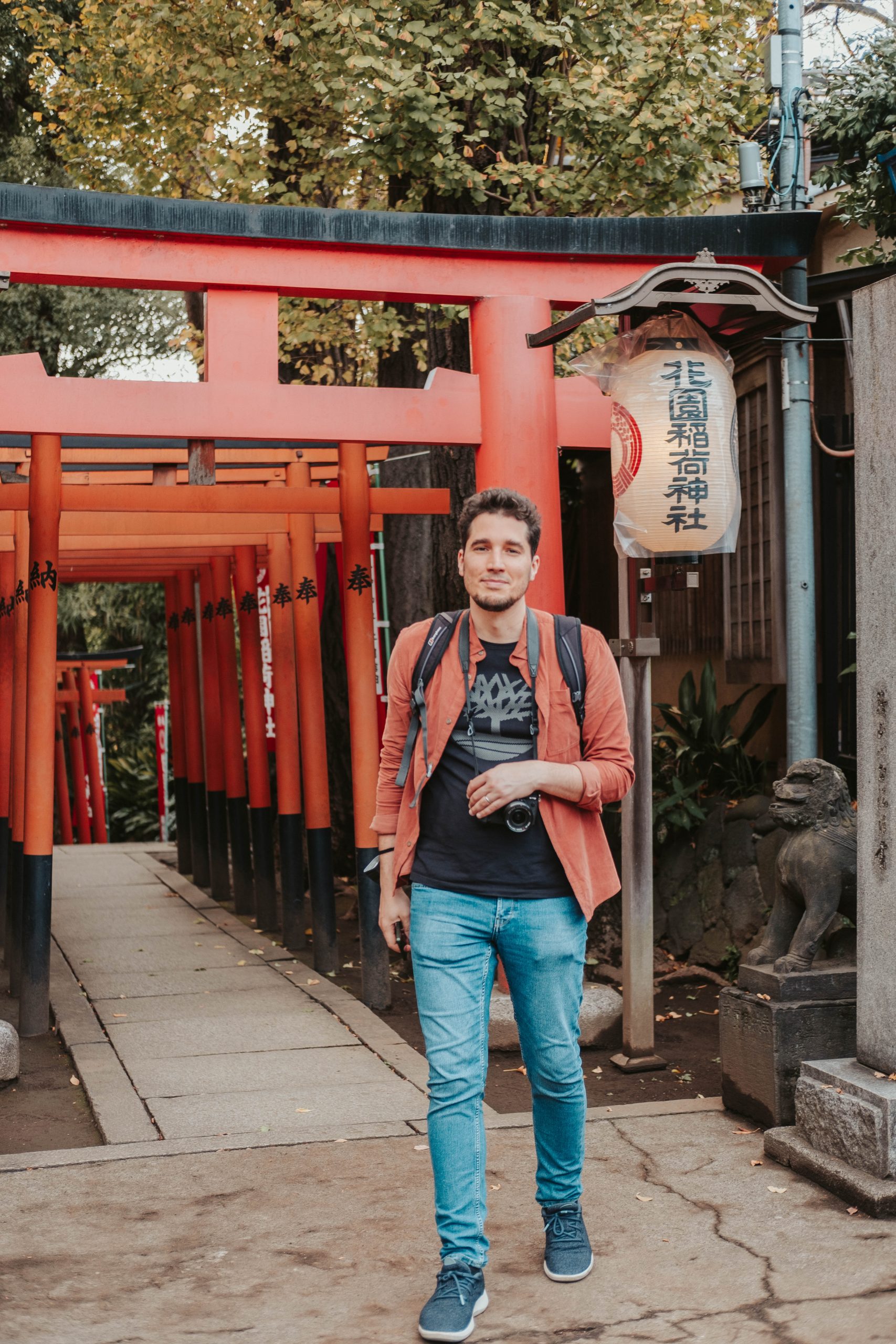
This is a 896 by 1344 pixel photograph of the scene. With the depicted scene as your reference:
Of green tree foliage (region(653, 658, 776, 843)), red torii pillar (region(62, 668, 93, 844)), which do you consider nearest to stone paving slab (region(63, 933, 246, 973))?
green tree foliage (region(653, 658, 776, 843))

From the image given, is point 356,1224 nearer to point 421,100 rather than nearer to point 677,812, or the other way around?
point 677,812

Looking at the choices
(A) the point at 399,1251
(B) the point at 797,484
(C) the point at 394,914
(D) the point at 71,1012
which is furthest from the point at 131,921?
(C) the point at 394,914

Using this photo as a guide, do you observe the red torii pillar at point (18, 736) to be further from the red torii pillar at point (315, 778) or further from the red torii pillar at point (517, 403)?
the red torii pillar at point (517, 403)

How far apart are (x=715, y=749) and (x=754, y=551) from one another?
132 cm

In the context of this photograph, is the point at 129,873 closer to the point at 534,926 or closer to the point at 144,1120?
the point at 144,1120

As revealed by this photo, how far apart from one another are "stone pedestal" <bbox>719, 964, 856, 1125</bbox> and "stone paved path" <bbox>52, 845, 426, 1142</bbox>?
1269 mm

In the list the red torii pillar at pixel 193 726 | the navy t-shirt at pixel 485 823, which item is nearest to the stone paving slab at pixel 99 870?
the red torii pillar at pixel 193 726

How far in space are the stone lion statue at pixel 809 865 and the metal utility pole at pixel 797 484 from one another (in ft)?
3.45

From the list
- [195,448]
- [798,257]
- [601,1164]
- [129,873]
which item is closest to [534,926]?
[601,1164]

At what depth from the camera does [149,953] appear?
8938mm

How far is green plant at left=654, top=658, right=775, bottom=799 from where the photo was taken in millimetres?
8594

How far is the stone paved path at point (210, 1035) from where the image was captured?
5.22 meters

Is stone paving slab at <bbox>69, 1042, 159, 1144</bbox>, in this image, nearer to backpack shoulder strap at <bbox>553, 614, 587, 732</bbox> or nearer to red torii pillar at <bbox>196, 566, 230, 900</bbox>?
backpack shoulder strap at <bbox>553, 614, 587, 732</bbox>

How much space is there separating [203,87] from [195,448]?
6107mm
